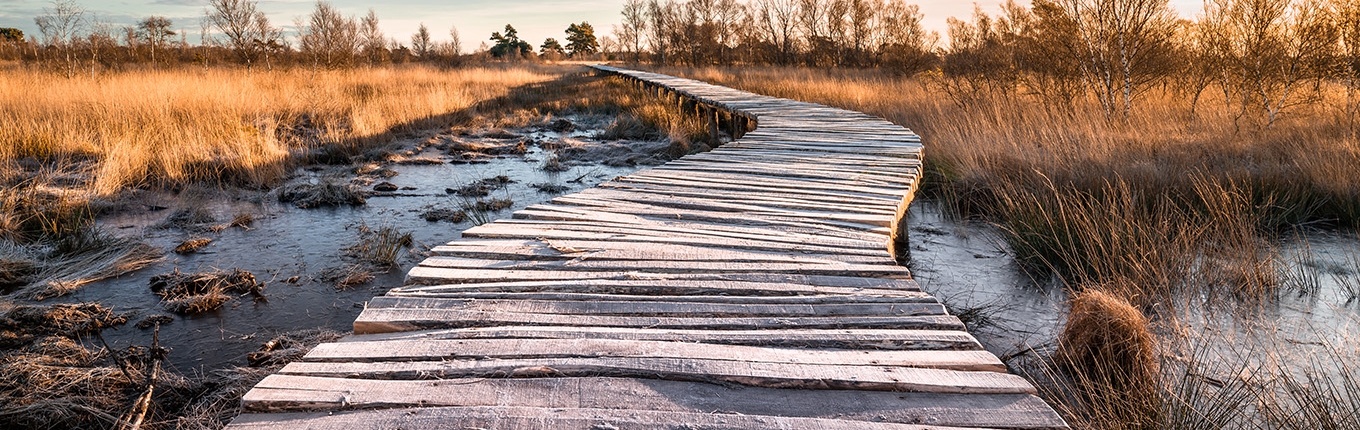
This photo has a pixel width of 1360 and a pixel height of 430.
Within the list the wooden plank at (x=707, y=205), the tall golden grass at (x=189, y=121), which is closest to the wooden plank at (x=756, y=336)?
the wooden plank at (x=707, y=205)

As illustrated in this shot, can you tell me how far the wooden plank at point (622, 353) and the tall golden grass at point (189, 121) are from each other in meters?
5.48

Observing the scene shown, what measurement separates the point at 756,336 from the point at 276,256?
3.86m

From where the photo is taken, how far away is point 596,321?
221 cm

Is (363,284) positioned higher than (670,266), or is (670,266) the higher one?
(670,266)

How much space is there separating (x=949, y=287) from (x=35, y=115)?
29.4ft

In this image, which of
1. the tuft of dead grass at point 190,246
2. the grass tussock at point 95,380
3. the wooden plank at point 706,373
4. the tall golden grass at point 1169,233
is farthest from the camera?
the tuft of dead grass at point 190,246

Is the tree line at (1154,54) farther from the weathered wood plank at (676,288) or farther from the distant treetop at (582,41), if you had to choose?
the distant treetop at (582,41)

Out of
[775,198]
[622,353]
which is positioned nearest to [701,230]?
[775,198]

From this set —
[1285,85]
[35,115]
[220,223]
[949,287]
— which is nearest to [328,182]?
[220,223]

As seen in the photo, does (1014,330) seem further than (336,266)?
No

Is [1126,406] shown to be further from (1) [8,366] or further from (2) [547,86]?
(2) [547,86]

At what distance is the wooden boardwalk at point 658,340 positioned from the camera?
5.31 ft

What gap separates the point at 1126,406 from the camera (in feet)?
7.93

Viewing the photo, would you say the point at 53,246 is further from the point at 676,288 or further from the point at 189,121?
the point at 676,288
